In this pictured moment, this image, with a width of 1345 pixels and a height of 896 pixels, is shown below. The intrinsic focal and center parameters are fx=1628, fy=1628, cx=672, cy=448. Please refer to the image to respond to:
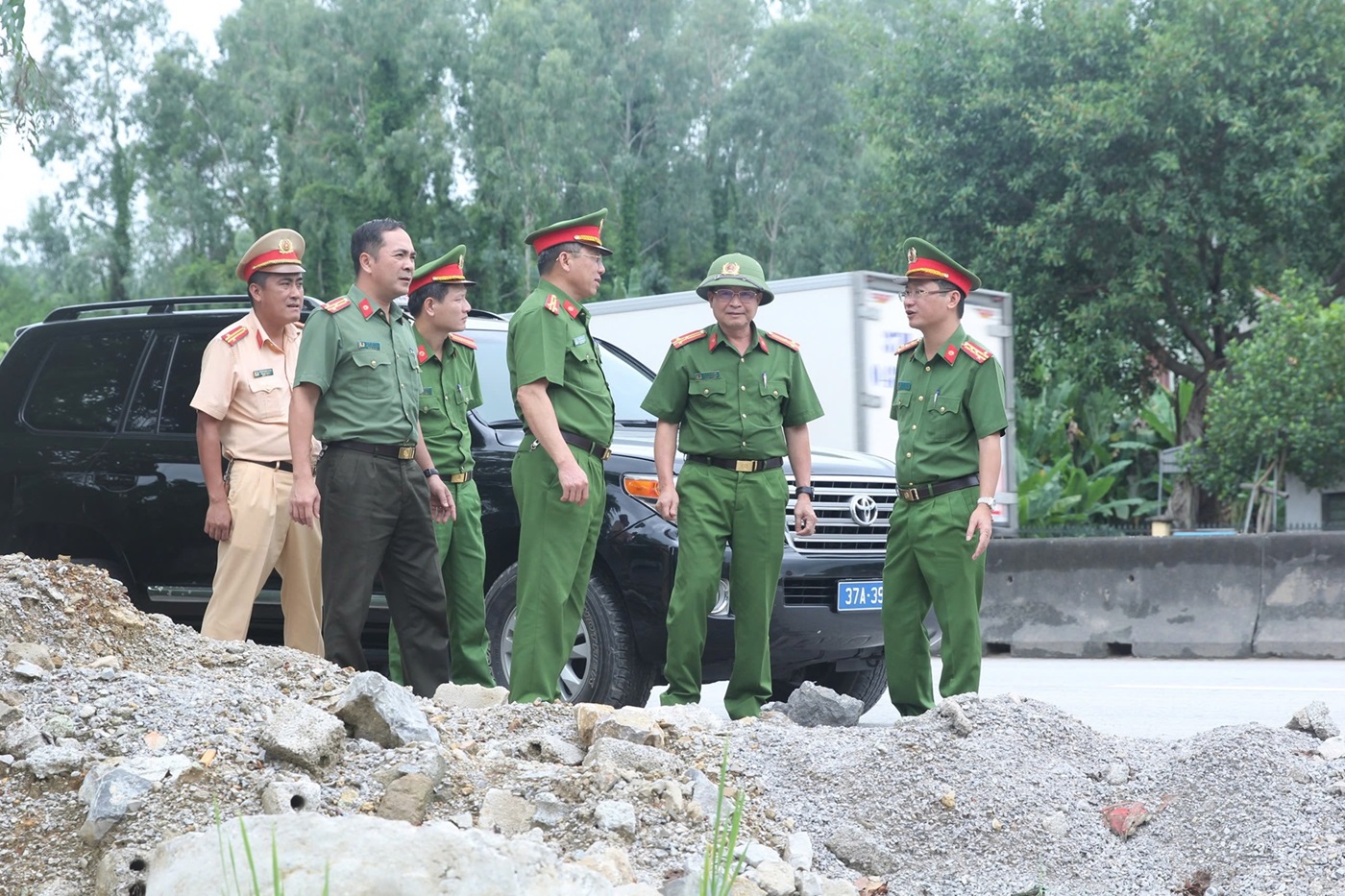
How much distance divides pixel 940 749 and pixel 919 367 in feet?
7.61

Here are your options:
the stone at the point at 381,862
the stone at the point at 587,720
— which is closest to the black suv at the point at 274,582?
the stone at the point at 587,720

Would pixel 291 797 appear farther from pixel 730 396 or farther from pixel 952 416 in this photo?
pixel 952 416

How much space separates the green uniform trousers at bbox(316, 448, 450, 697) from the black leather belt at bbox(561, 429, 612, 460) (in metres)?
0.61

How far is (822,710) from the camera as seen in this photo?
20.6 feet

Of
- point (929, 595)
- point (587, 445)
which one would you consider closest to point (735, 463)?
point (587, 445)

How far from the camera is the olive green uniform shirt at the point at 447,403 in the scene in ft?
22.8

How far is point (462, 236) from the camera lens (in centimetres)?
4209

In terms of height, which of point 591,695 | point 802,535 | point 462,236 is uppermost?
point 462,236

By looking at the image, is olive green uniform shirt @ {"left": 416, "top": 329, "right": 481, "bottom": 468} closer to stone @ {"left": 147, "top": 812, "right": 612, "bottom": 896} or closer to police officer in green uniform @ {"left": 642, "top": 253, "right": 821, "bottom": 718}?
police officer in green uniform @ {"left": 642, "top": 253, "right": 821, "bottom": 718}

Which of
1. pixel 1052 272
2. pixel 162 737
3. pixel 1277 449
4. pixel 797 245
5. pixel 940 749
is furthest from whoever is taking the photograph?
pixel 797 245

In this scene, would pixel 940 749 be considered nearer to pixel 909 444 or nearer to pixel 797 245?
pixel 909 444

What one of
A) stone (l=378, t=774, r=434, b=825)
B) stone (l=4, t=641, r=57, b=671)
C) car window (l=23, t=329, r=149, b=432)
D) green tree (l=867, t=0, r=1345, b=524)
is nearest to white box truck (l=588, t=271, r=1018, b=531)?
car window (l=23, t=329, r=149, b=432)

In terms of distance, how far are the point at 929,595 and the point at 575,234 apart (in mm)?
2037

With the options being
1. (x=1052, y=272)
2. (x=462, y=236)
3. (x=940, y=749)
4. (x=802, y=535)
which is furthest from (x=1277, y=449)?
(x=462, y=236)
